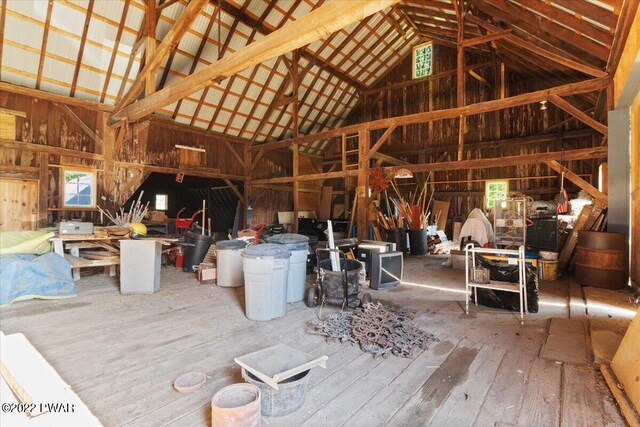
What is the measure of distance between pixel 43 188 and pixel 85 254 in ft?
9.08

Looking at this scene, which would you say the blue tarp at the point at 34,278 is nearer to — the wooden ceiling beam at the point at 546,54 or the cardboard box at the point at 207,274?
the cardboard box at the point at 207,274

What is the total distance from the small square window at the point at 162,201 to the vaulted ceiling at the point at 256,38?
7329 mm

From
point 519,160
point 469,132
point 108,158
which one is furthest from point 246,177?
point 469,132

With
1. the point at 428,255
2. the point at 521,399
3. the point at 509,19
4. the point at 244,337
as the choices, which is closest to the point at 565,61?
the point at 509,19

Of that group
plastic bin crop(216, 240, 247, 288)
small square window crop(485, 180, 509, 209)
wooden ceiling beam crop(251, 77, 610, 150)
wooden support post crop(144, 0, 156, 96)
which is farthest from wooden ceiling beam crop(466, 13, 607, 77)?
plastic bin crop(216, 240, 247, 288)

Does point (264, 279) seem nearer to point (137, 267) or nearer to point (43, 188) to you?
point (137, 267)

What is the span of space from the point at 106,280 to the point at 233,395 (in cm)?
552

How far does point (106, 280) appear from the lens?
6.20 m

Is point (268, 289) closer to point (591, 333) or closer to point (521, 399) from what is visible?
point (521, 399)

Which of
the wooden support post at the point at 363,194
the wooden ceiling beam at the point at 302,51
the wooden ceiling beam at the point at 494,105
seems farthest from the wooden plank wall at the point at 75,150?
the wooden support post at the point at 363,194

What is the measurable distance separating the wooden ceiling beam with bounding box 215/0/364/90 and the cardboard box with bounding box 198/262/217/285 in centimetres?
591

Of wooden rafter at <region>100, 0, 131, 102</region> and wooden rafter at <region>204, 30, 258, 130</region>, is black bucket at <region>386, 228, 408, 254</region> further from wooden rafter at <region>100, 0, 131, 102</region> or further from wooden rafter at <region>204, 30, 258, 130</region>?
wooden rafter at <region>100, 0, 131, 102</region>

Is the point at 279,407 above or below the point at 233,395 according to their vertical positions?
below

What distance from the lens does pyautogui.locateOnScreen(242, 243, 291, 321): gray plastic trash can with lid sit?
3846 millimetres
